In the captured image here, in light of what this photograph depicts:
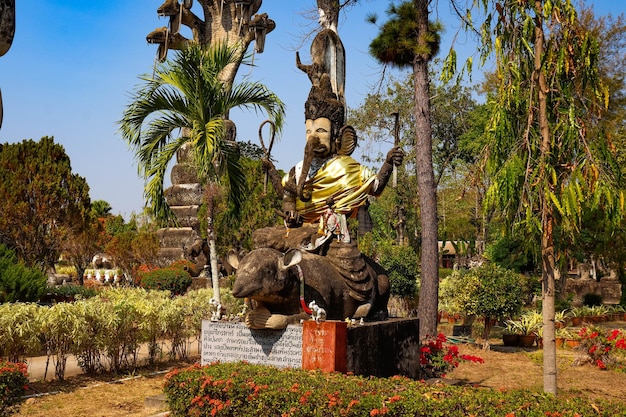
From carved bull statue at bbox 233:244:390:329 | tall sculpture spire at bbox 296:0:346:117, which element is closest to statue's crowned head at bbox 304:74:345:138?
tall sculpture spire at bbox 296:0:346:117

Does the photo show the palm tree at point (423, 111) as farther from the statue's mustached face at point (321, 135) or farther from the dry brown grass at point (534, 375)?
the statue's mustached face at point (321, 135)

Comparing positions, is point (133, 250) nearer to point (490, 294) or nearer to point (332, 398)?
point (490, 294)

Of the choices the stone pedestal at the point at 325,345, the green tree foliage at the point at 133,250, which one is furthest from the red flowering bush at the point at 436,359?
the green tree foliage at the point at 133,250

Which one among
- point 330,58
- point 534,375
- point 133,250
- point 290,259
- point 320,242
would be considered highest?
point 330,58

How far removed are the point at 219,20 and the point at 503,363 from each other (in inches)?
828

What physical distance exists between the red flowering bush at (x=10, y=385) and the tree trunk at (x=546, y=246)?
4.92m

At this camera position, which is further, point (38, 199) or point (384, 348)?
point (38, 199)

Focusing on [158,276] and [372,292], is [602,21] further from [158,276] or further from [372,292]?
[372,292]

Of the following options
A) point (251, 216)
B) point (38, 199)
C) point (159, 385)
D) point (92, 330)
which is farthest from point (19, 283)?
point (251, 216)

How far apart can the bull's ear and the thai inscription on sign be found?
0.64m

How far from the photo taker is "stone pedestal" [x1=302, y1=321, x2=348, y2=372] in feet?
23.0

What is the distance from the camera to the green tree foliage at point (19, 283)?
12.9m

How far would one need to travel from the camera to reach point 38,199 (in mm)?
16828

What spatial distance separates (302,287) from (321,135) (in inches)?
88.5
